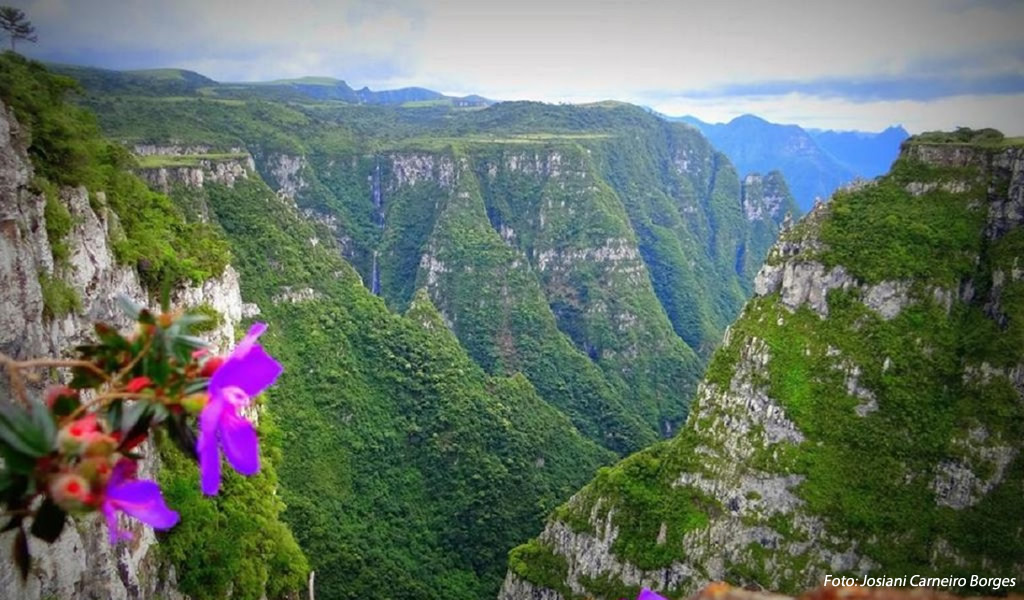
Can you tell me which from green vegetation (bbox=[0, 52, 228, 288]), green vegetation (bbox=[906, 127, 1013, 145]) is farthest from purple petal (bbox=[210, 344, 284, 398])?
green vegetation (bbox=[906, 127, 1013, 145])

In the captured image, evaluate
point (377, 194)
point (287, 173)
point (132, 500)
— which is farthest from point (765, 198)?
point (132, 500)

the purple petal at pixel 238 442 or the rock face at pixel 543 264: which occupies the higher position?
the purple petal at pixel 238 442

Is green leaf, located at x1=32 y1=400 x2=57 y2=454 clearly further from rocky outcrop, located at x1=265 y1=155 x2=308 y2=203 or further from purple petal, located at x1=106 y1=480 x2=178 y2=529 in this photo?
rocky outcrop, located at x1=265 y1=155 x2=308 y2=203

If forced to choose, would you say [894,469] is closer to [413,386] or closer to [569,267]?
[413,386]

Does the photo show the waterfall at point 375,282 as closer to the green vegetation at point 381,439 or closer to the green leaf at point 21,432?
the green vegetation at point 381,439

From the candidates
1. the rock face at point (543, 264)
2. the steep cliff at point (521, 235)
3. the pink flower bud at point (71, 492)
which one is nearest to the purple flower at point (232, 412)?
the pink flower bud at point (71, 492)

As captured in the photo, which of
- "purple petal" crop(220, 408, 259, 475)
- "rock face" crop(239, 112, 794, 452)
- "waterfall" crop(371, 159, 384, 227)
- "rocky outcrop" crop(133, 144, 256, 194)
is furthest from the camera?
"waterfall" crop(371, 159, 384, 227)
